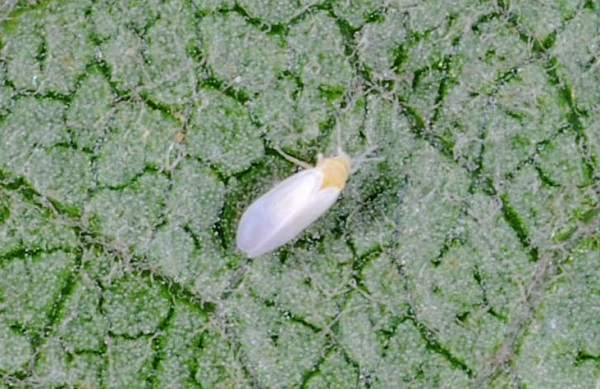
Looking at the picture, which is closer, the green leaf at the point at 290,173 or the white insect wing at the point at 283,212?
the white insect wing at the point at 283,212

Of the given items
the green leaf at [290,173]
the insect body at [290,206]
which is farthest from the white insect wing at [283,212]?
the green leaf at [290,173]

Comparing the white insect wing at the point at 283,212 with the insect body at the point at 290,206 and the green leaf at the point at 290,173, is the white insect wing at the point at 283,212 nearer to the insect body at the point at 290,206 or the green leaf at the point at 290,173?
the insect body at the point at 290,206

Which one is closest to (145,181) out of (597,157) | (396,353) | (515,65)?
(396,353)

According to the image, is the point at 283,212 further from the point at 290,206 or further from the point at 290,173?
the point at 290,173

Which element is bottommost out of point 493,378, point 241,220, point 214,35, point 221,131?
point 493,378

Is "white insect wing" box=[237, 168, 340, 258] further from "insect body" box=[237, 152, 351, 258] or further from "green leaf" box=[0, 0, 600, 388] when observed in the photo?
"green leaf" box=[0, 0, 600, 388]

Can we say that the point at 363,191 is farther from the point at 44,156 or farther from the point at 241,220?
the point at 44,156
